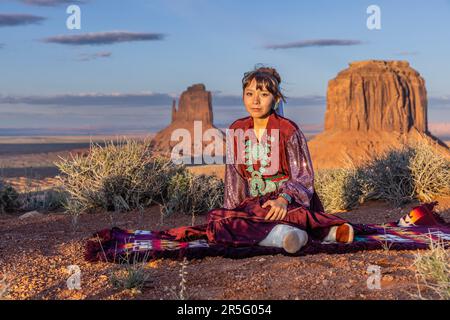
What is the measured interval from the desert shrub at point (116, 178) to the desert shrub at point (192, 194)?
26 cm

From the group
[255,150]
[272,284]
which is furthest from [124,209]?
[272,284]

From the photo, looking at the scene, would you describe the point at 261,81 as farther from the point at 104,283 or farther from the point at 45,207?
the point at 45,207

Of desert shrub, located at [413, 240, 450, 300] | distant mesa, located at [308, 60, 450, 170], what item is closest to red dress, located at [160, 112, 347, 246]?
desert shrub, located at [413, 240, 450, 300]

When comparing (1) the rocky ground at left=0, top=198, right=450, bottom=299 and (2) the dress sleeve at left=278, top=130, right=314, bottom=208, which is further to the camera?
(2) the dress sleeve at left=278, top=130, right=314, bottom=208

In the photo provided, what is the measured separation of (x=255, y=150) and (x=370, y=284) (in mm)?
2306

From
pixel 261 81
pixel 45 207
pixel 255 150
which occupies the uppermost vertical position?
pixel 261 81

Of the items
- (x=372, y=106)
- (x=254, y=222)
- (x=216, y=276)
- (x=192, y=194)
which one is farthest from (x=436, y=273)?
(x=372, y=106)

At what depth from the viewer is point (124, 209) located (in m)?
11.1

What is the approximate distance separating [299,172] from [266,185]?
385 millimetres

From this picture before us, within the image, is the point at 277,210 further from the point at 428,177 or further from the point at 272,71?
the point at 428,177

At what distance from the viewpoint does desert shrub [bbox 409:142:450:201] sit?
11523 mm

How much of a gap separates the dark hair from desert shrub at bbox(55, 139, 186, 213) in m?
4.93

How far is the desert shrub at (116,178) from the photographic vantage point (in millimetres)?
11195

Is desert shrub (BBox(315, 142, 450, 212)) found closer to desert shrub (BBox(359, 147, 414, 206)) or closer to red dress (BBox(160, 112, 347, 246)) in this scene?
desert shrub (BBox(359, 147, 414, 206))
